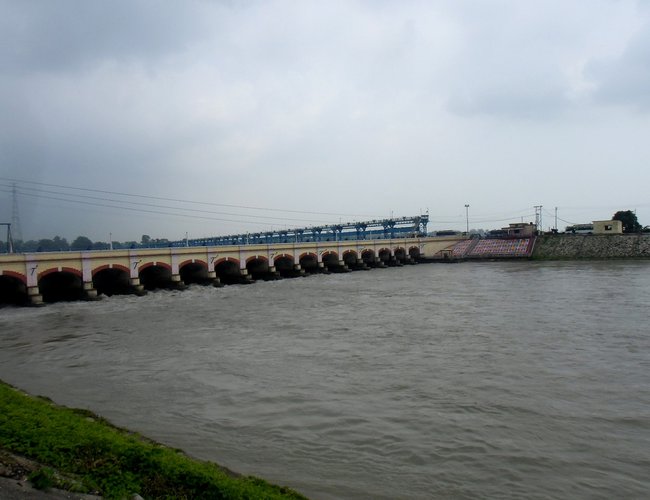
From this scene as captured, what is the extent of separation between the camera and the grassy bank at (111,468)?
5.32 metres

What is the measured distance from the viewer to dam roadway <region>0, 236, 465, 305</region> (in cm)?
2890

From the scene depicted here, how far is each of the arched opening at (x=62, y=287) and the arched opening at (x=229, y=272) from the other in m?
12.9

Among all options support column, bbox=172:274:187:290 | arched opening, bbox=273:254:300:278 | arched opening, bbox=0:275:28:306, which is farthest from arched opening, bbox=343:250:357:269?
arched opening, bbox=0:275:28:306

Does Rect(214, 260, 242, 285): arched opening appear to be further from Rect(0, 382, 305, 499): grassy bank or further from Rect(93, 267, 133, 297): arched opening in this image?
Rect(0, 382, 305, 499): grassy bank

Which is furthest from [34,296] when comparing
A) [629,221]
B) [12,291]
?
[629,221]

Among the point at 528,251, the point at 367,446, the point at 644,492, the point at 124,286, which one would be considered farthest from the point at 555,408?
the point at 528,251

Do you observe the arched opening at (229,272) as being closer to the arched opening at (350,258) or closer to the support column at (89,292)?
the support column at (89,292)

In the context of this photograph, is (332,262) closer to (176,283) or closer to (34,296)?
(176,283)

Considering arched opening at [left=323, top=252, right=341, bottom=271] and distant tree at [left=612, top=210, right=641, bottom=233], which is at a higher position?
distant tree at [left=612, top=210, right=641, bottom=233]

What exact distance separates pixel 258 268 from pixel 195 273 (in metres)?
7.67

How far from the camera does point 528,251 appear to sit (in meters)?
64.1

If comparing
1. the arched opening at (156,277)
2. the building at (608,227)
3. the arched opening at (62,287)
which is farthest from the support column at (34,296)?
the building at (608,227)

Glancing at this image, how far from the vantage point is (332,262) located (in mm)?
55969

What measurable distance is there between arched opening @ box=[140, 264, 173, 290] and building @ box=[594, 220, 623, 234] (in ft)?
188
